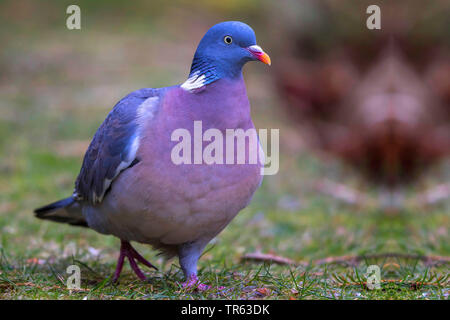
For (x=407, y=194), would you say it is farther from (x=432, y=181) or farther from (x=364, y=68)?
(x=364, y=68)

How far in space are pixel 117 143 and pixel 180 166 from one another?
58 cm

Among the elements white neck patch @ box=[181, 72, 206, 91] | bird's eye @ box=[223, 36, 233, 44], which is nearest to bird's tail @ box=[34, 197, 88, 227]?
white neck patch @ box=[181, 72, 206, 91]

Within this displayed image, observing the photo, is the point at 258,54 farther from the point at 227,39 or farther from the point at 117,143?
the point at 117,143

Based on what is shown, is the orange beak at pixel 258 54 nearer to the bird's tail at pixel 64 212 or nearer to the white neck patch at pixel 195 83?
the white neck patch at pixel 195 83

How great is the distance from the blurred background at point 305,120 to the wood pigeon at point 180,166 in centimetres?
133

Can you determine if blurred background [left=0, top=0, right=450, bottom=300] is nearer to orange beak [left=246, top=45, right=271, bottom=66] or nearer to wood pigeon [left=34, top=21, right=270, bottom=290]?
wood pigeon [left=34, top=21, right=270, bottom=290]

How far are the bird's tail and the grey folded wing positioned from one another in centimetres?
45

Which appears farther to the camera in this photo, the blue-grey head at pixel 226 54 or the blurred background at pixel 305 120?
the blurred background at pixel 305 120

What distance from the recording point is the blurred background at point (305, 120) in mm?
6363

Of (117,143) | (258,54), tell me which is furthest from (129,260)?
(258,54)

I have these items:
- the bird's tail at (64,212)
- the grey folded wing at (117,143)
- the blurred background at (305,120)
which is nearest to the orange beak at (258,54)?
the grey folded wing at (117,143)

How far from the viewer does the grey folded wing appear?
4203 mm

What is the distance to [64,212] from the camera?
16.9 ft

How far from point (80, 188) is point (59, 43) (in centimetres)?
1122
